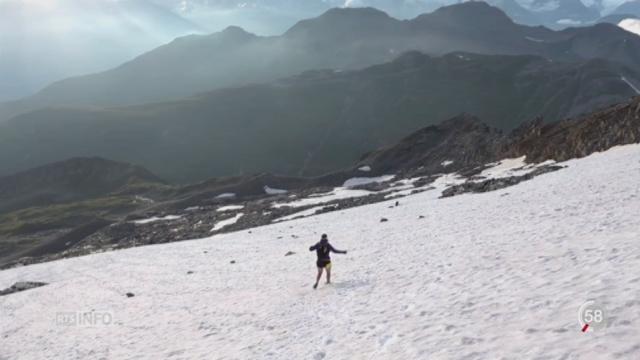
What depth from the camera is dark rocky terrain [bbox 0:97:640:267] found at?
6017 centimetres

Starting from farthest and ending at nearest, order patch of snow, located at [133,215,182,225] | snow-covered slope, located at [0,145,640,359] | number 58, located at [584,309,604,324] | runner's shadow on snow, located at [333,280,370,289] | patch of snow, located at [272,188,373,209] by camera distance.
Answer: patch of snow, located at [133,215,182,225] → patch of snow, located at [272,188,373,209] → runner's shadow on snow, located at [333,280,370,289] → snow-covered slope, located at [0,145,640,359] → number 58, located at [584,309,604,324]

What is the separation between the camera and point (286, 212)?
7112 cm

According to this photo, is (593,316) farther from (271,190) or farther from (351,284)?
(271,190)

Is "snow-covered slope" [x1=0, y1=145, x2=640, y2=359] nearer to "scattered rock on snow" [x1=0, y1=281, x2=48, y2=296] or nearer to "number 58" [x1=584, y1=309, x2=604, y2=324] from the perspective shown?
"number 58" [x1=584, y1=309, x2=604, y2=324]

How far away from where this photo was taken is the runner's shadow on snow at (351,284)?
25.3 metres

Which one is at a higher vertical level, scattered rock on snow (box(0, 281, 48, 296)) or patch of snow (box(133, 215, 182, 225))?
patch of snow (box(133, 215, 182, 225))

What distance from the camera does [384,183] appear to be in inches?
3516

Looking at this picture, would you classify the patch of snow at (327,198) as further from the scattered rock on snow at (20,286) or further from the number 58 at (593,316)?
the number 58 at (593,316)

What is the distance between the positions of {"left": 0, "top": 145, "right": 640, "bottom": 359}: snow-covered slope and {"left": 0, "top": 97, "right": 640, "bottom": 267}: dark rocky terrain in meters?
10.7

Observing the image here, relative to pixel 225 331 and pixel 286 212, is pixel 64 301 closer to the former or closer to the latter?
pixel 225 331

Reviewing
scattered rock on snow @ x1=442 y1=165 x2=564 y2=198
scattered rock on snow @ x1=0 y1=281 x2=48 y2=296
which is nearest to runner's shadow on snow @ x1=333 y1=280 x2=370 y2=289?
scattered rock on snow @ x1=442 y1=165 x2=564 y2=198

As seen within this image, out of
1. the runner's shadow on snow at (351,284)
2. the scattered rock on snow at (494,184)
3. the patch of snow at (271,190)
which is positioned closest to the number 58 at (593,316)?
the runner's shadow on snow at (351,284)

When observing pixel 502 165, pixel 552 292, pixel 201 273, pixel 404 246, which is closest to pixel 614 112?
pixel 502 165

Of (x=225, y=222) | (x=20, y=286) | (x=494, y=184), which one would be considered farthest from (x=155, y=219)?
(x=494, y=184)
